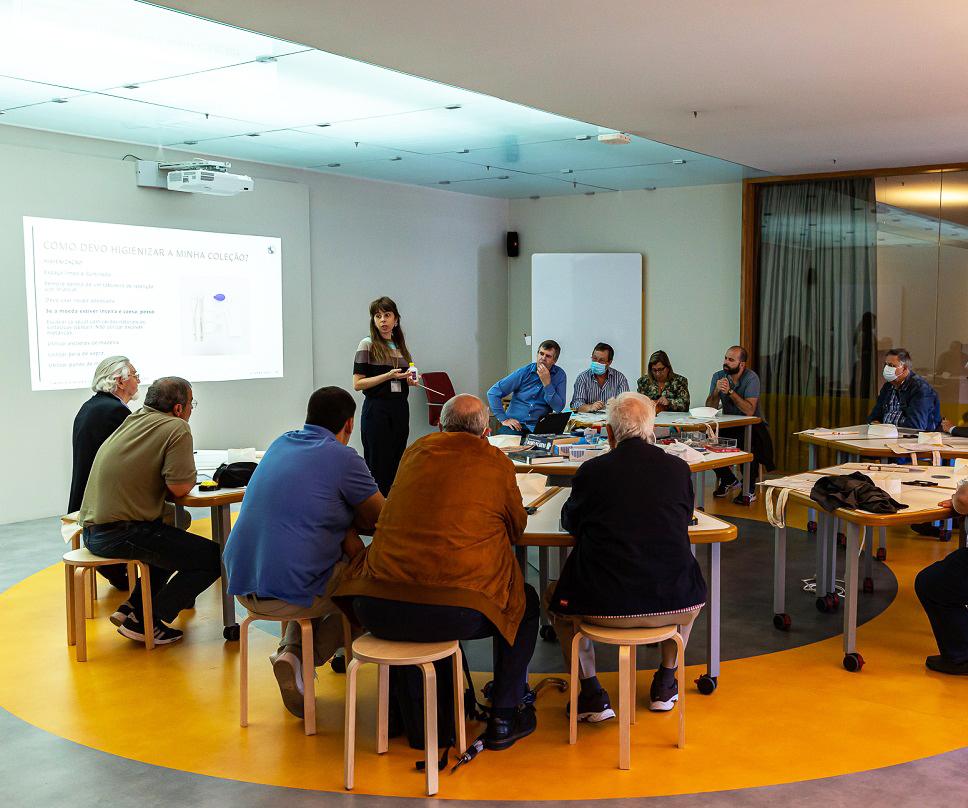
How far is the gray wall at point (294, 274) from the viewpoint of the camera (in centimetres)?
697

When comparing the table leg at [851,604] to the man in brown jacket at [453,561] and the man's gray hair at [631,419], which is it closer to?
the man's gray hair at [631,419]

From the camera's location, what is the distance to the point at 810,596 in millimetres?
5109

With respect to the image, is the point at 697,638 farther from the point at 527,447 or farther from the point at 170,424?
the point at 170,424

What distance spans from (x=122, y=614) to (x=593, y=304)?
7.00m

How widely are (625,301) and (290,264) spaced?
3.73 meters

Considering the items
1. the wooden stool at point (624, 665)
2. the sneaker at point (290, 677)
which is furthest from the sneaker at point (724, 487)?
the sneaker at point (290, 677)

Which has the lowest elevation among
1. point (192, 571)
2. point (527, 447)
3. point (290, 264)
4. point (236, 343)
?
point (192, 571)

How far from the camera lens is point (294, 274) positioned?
8.92 meters

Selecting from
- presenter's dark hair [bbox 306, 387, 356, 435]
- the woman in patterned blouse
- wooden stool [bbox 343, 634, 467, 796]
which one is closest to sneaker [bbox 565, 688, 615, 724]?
wooden stool [bbox 343, 634, 467, 796]

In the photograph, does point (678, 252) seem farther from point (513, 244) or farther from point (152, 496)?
point (152, 496)

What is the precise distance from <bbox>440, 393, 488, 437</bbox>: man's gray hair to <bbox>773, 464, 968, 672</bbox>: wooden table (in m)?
1.73

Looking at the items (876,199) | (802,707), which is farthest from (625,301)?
(802,707)

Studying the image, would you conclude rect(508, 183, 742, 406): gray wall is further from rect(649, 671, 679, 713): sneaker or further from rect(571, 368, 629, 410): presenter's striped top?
rect(649, 671, 679, 713): sneaker

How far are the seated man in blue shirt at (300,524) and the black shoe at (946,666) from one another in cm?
251
